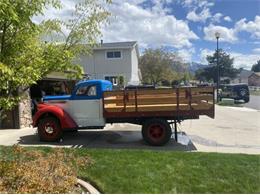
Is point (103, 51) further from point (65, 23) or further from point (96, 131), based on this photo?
point (65, 23)

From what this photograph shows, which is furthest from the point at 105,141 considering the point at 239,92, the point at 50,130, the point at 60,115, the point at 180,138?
the point at 239,92

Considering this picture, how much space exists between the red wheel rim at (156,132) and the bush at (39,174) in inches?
121

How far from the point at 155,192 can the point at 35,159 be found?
119 inches

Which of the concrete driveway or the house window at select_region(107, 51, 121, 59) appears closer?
the concrete driveway

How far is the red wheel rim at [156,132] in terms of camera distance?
1048cm

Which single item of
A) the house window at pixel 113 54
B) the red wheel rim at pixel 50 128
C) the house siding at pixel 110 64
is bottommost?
the red wheel rim at pixel 50 128

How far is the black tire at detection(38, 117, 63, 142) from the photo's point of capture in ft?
36.0

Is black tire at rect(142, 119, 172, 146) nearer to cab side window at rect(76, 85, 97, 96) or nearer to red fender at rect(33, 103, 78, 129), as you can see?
cab side window at rect(76, 85, 97, 96)

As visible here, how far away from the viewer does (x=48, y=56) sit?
6500 mm

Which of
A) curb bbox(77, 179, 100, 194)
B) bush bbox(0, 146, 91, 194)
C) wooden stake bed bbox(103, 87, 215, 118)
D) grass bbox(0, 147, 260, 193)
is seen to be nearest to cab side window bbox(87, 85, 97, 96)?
wooden stake bed bbox(103, 87, 215, 118)

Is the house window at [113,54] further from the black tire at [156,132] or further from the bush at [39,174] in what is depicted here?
the bush at [39,174]

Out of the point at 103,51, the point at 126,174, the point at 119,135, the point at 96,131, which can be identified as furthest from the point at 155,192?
the point at 103,51

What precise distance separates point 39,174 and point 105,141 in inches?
192

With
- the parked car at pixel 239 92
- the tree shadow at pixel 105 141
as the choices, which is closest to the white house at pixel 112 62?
the parked car at pixel 239 92
